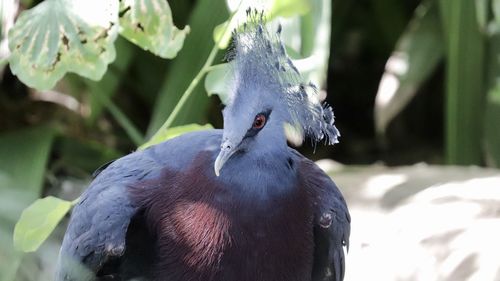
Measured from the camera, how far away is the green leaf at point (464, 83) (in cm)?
210

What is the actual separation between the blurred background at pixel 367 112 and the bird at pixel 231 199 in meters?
0.12

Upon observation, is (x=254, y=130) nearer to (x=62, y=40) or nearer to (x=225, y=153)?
(x=225, y=153)

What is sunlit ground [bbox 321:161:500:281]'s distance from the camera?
1533 mm

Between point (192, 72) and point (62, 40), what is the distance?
861 mm

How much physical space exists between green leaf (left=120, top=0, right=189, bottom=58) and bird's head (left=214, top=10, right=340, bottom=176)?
11 centimetres

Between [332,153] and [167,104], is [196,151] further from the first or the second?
[332,153]

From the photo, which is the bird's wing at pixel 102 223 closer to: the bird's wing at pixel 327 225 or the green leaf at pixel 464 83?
the bird's wing at pixel 327 225

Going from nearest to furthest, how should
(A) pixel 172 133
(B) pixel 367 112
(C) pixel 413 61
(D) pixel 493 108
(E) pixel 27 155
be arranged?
(A) pixel 172 133 → (E) pixel 27 155 → (D) pixel 493 108 → (C) pixel 413 61 → (B) pixel 367 112

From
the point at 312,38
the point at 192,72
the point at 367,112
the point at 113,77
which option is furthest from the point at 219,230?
the point at 367,112

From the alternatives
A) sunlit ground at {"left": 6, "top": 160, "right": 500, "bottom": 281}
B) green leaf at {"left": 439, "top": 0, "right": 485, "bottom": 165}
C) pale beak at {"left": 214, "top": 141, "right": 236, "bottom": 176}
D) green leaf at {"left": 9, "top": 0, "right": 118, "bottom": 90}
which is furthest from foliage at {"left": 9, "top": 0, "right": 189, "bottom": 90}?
green leaf at {"left": 439, "top": 0, "right": 485, "bottom": 165}

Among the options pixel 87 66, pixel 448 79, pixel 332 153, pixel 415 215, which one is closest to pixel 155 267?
pixel 87 66

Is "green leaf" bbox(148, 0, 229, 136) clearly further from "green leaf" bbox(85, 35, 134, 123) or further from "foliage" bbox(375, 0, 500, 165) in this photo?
"foliage" bbox(375, 0, 500, 165)

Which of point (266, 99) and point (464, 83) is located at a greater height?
point (266, 99)

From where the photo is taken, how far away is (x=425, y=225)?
166 centimetres
